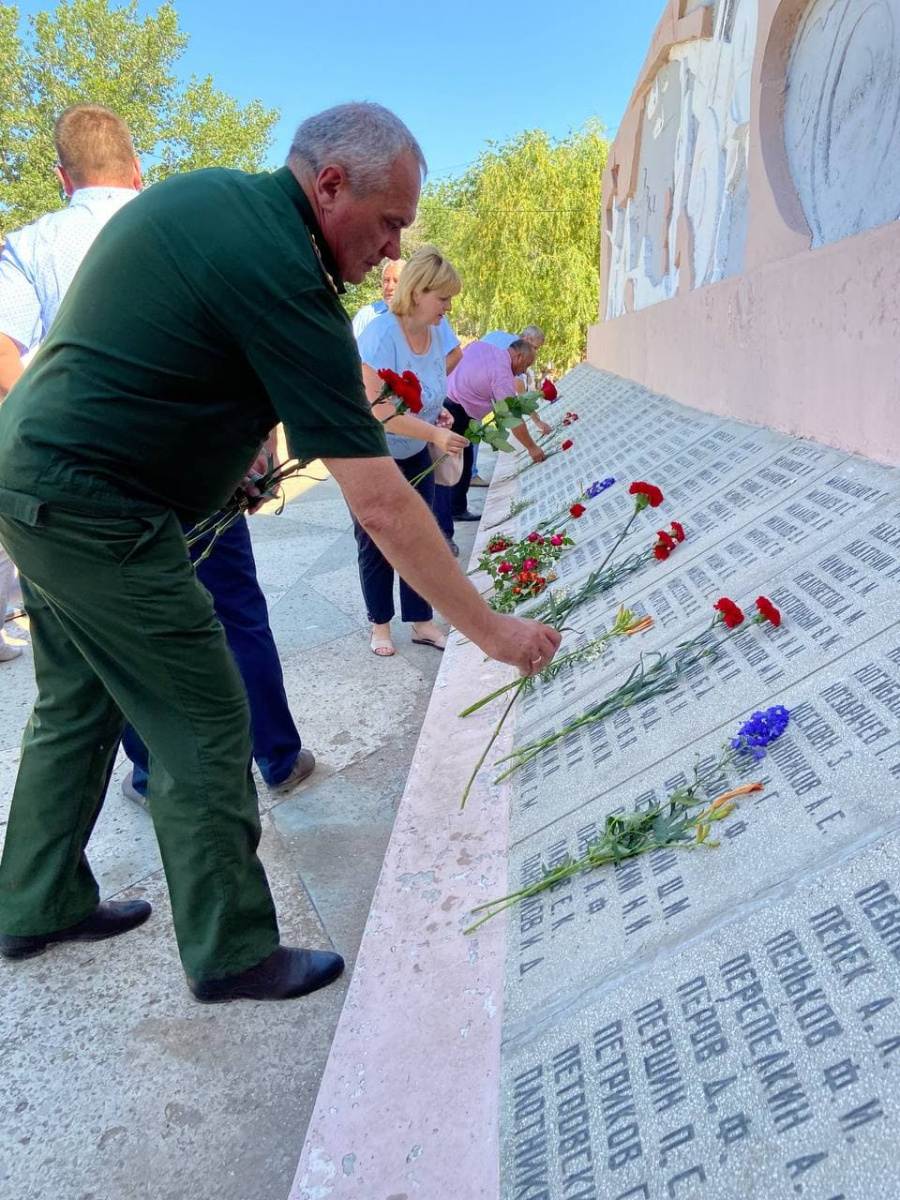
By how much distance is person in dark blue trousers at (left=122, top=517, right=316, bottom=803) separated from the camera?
2.42m

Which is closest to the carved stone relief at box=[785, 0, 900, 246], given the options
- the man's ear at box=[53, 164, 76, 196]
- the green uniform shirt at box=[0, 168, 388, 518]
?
the green uniform shirt at box=[0, 168, 388, 518]

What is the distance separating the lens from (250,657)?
2.50 m

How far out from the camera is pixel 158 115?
2230 cm

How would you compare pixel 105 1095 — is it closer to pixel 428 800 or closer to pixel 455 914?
pixel 455 914

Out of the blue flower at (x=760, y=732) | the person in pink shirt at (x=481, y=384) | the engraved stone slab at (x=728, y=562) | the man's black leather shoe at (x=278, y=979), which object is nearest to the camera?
the blue flower at (x=760, y=732)

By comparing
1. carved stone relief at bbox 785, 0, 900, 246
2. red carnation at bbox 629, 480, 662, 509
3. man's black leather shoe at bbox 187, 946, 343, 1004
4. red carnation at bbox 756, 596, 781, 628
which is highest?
carved stone relief at bbox 785, 0, 900, 246

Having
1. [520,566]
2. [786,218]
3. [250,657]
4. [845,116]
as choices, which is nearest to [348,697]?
[520,566]

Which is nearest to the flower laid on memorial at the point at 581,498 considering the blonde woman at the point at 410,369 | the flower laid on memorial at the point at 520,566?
the flower laid on memorial at the point at 520,566

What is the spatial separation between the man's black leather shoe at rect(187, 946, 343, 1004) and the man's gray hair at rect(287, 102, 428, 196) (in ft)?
4.86

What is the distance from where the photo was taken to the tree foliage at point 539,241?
56.5 ft

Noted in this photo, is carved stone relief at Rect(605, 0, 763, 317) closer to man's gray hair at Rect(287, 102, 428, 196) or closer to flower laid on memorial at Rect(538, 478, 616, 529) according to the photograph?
flower laid on memorial at Rect(538, 478, 616, 529)

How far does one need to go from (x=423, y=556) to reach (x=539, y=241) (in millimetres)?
17473

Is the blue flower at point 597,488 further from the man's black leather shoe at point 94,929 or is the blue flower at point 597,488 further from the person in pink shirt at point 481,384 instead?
the man's black leather shoe at point 94,929

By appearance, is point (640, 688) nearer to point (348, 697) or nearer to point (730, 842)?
point (730, 842)
